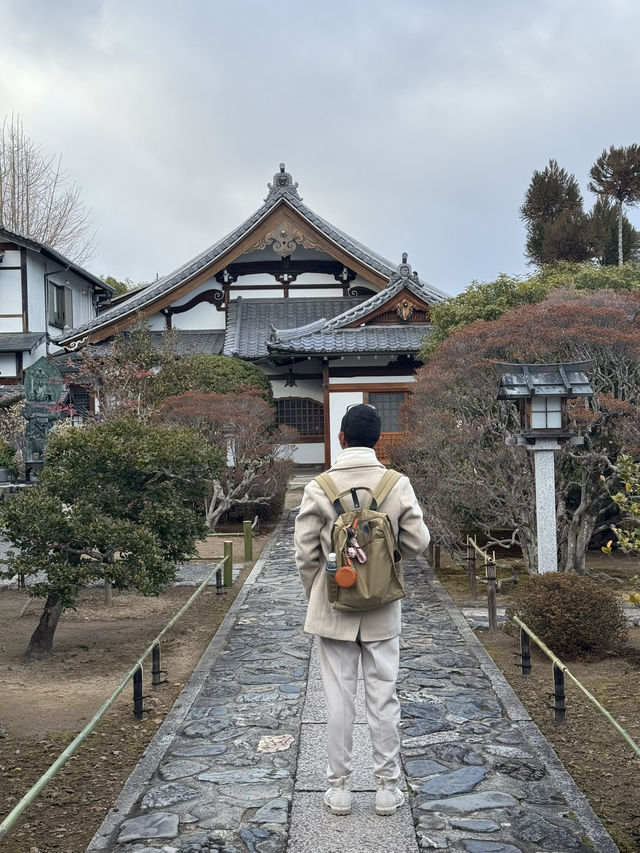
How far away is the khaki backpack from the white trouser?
262 mm

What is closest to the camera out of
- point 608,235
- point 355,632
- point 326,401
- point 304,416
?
point 355,632

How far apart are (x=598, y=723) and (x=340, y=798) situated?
2484 millimetres

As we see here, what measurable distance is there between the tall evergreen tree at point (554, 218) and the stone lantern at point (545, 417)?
19.1m

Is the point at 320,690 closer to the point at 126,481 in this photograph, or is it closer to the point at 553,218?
the point at 126,481

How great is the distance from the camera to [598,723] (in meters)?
5.75

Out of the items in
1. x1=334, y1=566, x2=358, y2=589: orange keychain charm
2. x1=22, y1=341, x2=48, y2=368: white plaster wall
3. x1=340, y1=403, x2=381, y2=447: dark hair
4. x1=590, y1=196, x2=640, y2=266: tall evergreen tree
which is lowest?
x1=334, y1=566, x2=358, y2=589: orange keychain charm

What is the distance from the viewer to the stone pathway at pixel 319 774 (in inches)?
156

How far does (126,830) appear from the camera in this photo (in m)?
4.11

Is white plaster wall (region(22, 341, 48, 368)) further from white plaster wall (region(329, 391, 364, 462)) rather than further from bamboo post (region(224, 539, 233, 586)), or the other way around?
bamboo post (region(224, 539, 233, 586))

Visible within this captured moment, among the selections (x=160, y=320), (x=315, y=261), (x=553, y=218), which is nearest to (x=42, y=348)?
(x=160, y=320)

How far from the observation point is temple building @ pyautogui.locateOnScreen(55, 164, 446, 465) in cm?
2083

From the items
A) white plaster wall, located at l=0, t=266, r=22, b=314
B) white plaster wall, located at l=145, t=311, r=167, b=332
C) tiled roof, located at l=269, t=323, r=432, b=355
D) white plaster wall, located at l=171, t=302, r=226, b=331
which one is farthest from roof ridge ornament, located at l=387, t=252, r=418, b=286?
white plaster wall, located at l=0, t=266, r=22, b=314

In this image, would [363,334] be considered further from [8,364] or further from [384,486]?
[384,486]

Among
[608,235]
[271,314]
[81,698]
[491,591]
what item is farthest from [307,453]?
[81,698]
